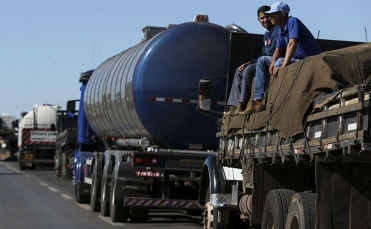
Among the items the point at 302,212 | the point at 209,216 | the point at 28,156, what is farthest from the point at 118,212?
the point at 28,156

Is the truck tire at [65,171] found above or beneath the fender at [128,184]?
beneath

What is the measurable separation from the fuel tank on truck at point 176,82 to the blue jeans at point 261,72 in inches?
176

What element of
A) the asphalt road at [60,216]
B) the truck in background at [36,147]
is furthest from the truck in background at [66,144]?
the asphalt road at [60,216]

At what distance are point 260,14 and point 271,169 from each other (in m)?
2.07

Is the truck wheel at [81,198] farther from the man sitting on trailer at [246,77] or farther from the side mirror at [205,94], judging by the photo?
the man sitting on trailer at [246,77]

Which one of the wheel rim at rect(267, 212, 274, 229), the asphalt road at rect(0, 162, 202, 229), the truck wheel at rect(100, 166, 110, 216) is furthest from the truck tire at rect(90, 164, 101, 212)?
the wheel rim at rect(267, 212, 274, 229)

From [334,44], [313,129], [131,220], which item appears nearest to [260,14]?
[334,44]

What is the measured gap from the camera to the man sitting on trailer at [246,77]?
342 inches

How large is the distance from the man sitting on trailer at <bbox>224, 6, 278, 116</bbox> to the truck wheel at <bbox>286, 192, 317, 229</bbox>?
2.31 metres

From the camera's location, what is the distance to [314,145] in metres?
5.86

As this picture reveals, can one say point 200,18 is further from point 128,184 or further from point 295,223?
point 295,223

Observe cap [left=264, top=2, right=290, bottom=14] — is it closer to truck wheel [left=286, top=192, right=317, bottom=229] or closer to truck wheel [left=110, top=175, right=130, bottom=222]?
truck wheel [left=286, top=192, right=317, bottom=229]

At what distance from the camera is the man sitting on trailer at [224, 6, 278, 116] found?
8.69 metres

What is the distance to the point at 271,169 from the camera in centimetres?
805
